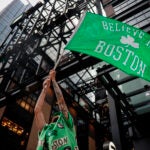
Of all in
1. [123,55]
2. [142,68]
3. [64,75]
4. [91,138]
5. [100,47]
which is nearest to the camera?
[142,68]

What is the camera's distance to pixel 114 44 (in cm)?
279

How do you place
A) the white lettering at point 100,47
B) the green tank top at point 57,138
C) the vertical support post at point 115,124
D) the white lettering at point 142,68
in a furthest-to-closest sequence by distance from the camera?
the vertical support post at point 115,124, the white lettering at point 100,47, the white lettering at point 142,68, the green tank top at point 57,138

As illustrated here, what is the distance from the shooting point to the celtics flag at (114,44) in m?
2.54

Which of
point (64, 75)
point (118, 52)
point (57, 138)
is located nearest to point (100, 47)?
point (118, 52)

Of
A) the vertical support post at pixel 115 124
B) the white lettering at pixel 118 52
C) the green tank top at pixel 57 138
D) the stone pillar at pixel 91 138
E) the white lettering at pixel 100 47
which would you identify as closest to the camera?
the green tank top at pixel 57 138

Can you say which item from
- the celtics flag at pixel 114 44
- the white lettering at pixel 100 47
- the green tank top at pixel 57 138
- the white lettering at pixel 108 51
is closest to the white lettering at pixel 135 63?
the celtics flag at pixel 114 44

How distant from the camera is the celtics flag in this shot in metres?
2.54

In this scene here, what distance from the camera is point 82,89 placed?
15.2 m

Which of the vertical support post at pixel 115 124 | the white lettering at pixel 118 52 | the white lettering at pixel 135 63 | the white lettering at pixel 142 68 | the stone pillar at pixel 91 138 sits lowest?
the stone pillar at pixel 91 138

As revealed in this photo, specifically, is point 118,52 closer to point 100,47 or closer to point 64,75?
point 100,47

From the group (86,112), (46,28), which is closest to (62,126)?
(46,28)

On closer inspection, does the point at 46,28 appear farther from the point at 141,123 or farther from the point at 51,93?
the point at 51,93

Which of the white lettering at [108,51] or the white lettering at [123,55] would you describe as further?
the white lettering at [108,51]

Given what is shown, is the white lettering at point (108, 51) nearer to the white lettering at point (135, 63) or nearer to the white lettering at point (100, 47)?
the white lettering at point (100, 47)
